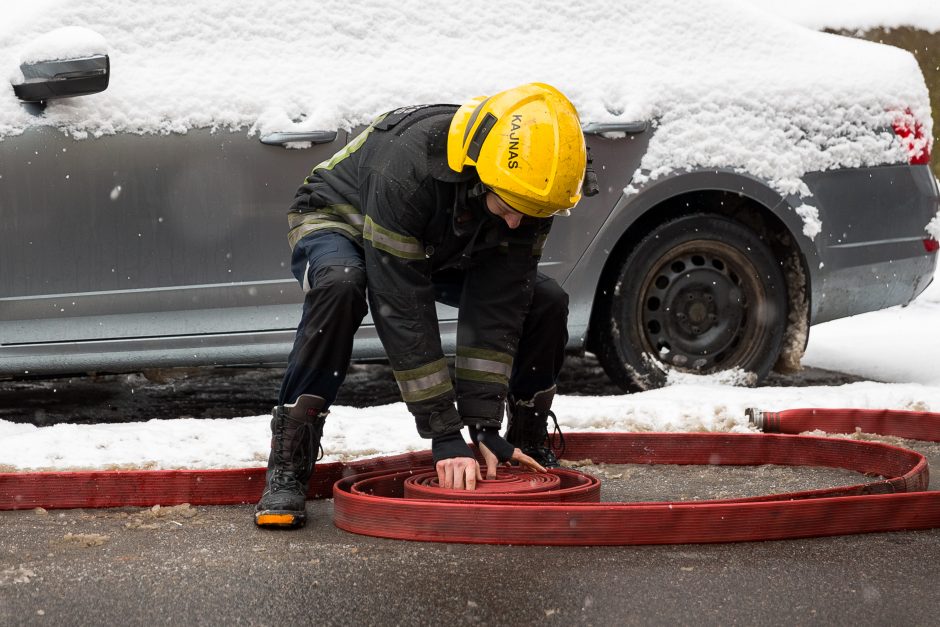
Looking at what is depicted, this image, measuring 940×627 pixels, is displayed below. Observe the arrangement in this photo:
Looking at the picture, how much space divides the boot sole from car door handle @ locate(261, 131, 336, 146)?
1821mm

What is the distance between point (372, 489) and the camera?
3371mm

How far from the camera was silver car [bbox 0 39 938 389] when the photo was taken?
4395 millimetres

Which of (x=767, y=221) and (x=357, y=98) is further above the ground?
(x=357, y=98)

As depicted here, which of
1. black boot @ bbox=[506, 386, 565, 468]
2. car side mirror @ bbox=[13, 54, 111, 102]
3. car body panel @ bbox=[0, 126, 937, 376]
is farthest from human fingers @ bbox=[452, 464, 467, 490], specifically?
car side mirror @ bbox=[13, 54, 111, 102]

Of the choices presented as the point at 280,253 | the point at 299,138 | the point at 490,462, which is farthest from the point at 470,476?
the point at 299,138

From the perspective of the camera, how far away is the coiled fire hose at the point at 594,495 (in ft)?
9.22

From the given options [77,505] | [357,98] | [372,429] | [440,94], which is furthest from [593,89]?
[77,505]

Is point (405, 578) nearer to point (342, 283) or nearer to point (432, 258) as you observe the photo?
point (342, 283)

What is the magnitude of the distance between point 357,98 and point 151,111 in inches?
29.6

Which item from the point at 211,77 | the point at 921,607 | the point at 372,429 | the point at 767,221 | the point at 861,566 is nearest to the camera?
the point at 921,607

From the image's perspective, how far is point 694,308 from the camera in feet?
16.6

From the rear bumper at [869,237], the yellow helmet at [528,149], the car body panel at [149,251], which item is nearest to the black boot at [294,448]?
the yellow helmet at [528,149]

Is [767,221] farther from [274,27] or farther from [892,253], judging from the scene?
[274,27]

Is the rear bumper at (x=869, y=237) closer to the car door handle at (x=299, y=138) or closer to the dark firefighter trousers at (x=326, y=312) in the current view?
the car door handle at (x=299, y=138)
